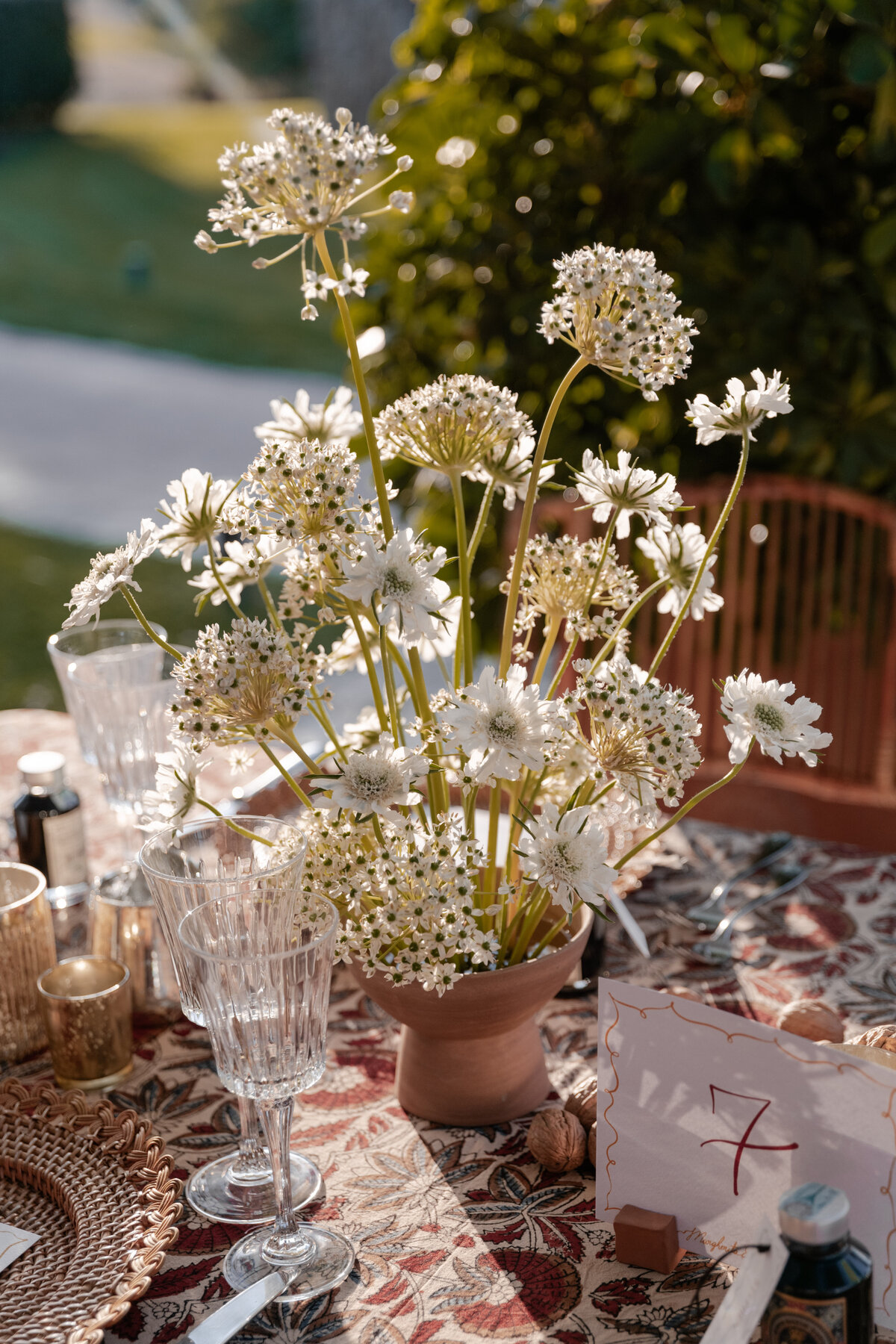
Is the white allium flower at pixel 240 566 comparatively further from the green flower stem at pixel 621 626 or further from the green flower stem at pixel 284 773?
the green flower stem at pixel 621 626

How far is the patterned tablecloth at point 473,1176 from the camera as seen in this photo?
687mm

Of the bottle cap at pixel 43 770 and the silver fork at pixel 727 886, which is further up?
the bottle cap at pixel 43 770

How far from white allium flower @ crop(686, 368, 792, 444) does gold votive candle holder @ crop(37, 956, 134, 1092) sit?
1.78ft

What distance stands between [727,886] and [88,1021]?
55cm

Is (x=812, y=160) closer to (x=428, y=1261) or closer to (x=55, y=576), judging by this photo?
(x=428, y=1261)

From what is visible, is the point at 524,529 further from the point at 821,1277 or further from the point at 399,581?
the point at 821,1277

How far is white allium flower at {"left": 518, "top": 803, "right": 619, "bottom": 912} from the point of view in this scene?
67cm

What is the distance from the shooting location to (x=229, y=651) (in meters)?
0.69

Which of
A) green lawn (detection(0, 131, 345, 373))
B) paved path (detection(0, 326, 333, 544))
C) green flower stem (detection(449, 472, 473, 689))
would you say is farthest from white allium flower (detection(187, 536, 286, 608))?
green lawn (detection(0, 131, 345, 373))

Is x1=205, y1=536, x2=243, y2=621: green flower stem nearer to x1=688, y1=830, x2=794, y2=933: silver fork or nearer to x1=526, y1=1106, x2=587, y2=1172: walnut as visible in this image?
x1=526, y1=1106, x2=587, y2=1172: walnut

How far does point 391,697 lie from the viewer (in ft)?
2.55

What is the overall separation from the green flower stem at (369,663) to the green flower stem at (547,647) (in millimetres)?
97

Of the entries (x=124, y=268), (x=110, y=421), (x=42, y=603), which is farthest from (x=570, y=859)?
(x=124, y=268)

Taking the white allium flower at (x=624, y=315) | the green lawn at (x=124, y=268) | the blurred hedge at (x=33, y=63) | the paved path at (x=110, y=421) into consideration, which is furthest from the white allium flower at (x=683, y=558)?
the blurred hedge at (x=33, y=63)
